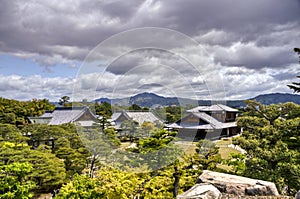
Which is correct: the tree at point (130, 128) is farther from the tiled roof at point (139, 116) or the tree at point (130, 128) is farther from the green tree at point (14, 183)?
the green tree at point (14, 183)

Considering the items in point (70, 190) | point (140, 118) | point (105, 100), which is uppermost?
point (105, 100)

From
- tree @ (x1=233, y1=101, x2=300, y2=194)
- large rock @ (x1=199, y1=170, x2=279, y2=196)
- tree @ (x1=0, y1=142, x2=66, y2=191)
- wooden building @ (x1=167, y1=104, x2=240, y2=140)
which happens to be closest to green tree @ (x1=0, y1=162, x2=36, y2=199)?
tree @ (x1=0, y1=142, x2=66, y2=191)

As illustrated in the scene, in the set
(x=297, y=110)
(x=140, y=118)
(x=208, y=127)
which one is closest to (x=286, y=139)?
(x=297, y=110)

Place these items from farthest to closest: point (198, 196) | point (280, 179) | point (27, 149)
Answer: point (27, 149), point (280, 179), point (198, 196)

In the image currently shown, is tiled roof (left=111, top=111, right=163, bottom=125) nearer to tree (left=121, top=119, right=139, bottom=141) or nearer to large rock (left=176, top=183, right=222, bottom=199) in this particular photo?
tree (left=121, top=119, right=139, bottom=141)

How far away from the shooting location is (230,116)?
2367cm

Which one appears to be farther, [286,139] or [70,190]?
[286,139]

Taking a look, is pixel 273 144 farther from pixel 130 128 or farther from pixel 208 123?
pixel 208 123

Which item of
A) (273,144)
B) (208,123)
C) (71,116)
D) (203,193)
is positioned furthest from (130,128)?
(208,123)

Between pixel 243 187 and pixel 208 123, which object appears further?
pixel 208 123

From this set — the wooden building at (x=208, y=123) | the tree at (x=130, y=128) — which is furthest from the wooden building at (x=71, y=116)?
the wooden building at (x=208, y=123)

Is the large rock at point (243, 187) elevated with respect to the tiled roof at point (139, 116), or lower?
lower

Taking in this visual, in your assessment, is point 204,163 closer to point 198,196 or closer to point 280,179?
point 280,179

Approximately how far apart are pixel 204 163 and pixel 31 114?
2213 centimetres
